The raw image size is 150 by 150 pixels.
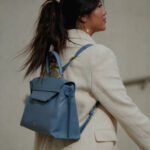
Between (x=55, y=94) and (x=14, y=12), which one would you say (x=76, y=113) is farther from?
(x=14, y=12)

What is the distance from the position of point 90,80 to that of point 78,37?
0.65 ft

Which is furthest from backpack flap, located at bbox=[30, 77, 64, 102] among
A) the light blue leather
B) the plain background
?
the plain background

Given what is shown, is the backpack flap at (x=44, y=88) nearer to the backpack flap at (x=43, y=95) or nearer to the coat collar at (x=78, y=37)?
the backpack flap at (x=43, y=95)

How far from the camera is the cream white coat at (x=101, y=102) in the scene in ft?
3.38

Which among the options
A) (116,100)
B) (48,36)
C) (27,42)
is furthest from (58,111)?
(27,42)

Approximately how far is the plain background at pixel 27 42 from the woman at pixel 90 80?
1.09 m

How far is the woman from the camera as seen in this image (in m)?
1.03

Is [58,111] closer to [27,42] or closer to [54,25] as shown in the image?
[54,25]

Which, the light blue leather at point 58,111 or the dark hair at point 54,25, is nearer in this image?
the light blue leather at point 58,111

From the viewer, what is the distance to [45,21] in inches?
45.1

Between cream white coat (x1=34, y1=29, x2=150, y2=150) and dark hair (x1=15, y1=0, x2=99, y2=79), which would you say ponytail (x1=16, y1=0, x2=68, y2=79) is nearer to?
dark hair (x1=15, y1=0, x2=99, y2=79)

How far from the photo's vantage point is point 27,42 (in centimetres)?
221

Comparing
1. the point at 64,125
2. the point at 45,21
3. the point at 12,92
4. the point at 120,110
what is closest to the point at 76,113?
the point at 64,125

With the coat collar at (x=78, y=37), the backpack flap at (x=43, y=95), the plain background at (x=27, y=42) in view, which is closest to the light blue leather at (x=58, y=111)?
the backpack flap at (x=43, y=95)
